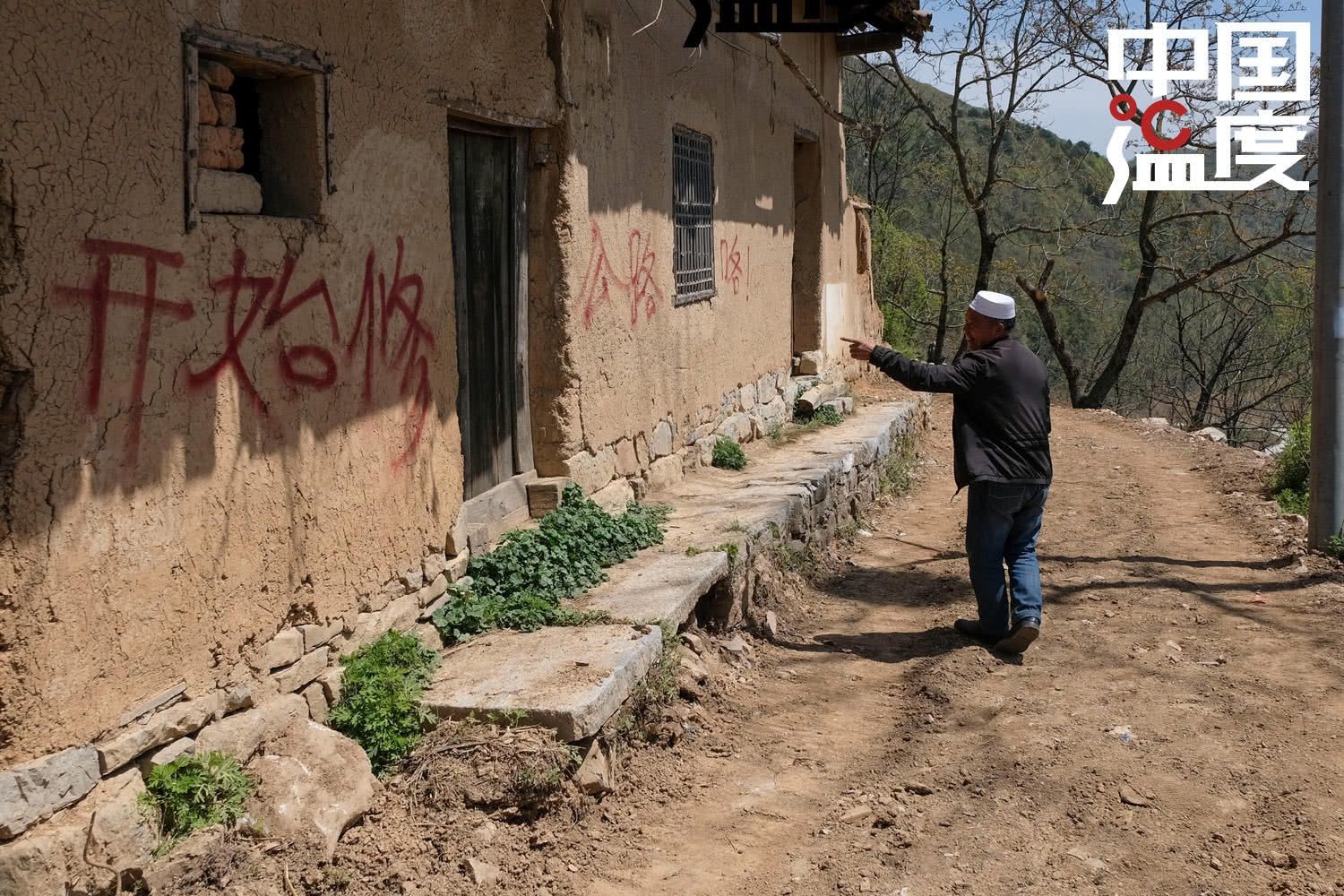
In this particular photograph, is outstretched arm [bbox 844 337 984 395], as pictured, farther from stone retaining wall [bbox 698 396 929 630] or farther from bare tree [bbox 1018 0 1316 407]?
bare tree [bbox 1018 0 1316 407]

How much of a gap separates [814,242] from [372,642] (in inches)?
338

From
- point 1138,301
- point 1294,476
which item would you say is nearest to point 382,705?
point 1294,476

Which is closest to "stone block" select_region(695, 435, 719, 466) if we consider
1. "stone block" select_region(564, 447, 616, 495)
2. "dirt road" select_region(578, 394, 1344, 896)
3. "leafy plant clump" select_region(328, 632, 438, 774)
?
"dirt road" select_region(578, 394, 1344, 896)

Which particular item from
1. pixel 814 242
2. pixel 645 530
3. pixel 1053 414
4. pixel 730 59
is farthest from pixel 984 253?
pixel 645 530

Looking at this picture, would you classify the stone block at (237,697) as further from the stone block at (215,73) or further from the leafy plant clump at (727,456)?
the leafy plant clump at (727,456)

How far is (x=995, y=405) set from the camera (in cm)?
552

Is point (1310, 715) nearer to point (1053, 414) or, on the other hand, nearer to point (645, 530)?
point (645, 530)

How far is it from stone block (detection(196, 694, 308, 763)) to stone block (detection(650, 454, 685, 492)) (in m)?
3.63

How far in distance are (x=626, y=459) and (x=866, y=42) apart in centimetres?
761

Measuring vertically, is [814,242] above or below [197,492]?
above

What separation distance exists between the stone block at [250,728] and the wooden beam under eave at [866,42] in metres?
10.3

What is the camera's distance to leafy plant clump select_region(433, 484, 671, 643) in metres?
4.89

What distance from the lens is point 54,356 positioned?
2.93m

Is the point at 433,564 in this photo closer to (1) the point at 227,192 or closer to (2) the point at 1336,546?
(1) the point at 227,192
